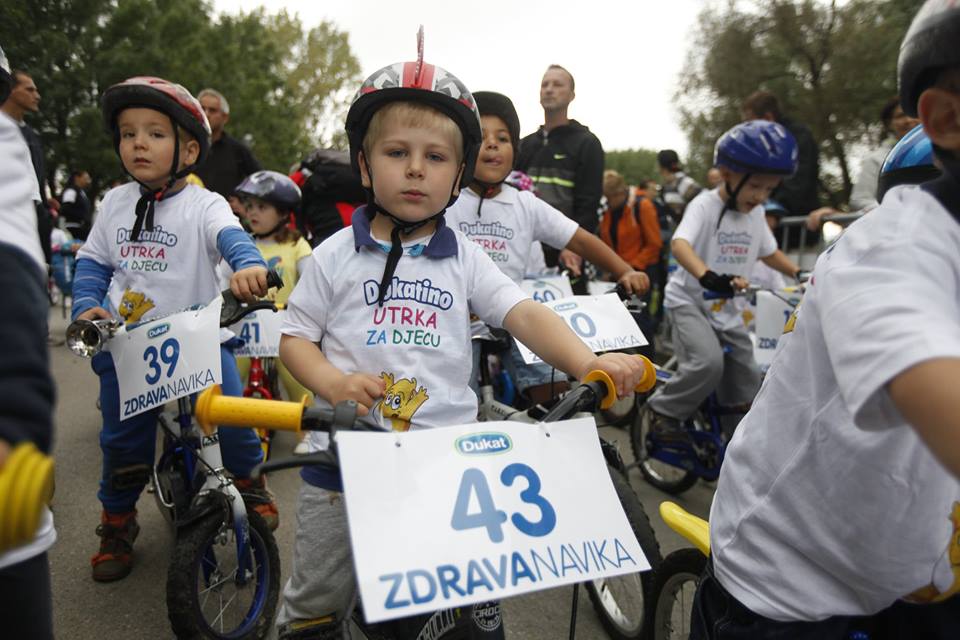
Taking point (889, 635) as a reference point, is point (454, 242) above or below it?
above

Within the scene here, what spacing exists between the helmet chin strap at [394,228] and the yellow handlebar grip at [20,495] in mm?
1264

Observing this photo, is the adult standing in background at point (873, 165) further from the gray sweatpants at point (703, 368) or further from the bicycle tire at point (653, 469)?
the bicycle tire at point (653, 469)

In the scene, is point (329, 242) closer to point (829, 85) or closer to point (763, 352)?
point (763, 352)

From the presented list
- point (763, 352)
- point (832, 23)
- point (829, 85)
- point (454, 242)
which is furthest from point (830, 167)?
point (454, 242)

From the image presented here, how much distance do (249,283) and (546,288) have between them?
1706mm

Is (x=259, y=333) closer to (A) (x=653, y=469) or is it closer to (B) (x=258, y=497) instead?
(B) (x=258, y=497)

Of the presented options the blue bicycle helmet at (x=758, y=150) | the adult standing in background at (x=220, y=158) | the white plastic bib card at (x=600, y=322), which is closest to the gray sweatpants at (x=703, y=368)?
the blue bicycle helmet at (x=758, y=150)

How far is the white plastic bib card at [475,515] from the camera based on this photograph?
1.19 meters

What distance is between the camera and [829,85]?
18.0 m

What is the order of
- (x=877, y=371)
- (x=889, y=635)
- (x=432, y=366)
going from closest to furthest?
(x=877, y=371) → (x=889, y=635) → (x=432, y=366)

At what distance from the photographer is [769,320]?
4332 millimetres

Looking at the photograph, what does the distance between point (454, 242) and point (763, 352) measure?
9.79ft

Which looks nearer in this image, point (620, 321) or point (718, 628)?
point (718, 628)

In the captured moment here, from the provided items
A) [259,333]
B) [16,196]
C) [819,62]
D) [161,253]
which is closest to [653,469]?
[259,333]
